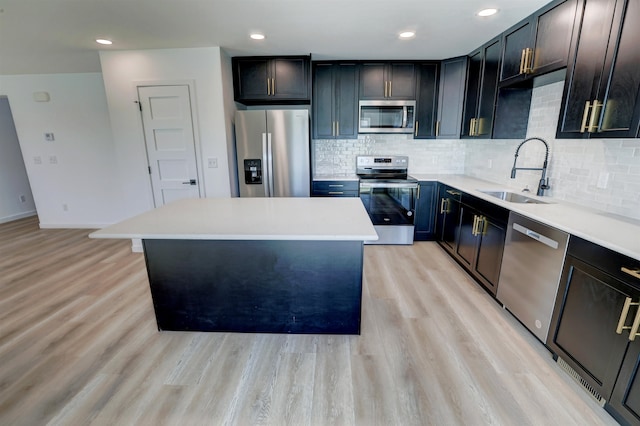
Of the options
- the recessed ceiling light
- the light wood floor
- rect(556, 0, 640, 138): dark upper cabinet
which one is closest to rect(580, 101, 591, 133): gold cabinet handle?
rect(556, 0, 640, 138): dark upper cabinet

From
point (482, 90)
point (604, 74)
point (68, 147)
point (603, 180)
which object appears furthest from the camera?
point (68, 147)

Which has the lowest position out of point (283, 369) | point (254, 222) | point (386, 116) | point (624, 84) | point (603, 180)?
point (283, 369)

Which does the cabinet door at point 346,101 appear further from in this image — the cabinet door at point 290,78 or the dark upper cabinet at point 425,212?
the dark upper cabinet at point 425,212

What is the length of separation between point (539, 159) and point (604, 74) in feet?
3.64

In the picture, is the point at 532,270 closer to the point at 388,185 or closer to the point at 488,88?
the point at 388,185

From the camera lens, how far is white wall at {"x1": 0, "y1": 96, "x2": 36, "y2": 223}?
5.07 m

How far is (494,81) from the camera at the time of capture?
9.64 ft

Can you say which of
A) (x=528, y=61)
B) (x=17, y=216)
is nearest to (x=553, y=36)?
(x=528, y=61)

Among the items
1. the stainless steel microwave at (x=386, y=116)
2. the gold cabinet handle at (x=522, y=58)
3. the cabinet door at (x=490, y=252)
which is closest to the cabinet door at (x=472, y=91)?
the stainless steel microwave at (x=386, y=116)

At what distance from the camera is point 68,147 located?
450 centimetres

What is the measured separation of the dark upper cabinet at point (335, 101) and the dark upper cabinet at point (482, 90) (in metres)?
1.44

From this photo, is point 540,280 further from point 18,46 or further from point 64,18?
point 18,46

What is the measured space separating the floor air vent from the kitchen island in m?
1.27

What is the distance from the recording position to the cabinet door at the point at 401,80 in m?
3.80
